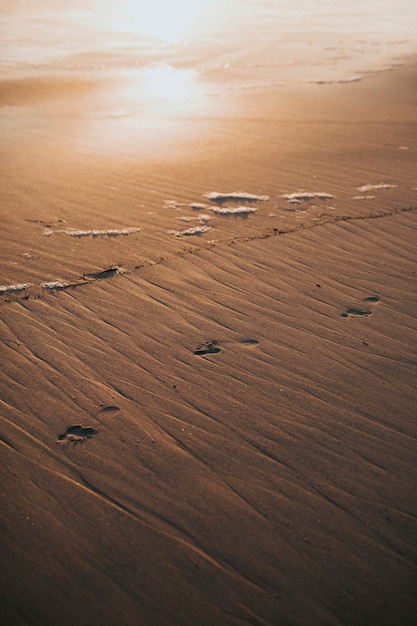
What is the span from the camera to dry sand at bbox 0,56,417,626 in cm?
257

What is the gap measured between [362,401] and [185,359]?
1247mm

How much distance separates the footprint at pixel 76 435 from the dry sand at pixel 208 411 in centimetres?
1

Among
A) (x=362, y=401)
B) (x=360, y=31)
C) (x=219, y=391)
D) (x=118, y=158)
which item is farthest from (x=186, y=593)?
(x=360, y=31)

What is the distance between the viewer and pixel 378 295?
4.79 m

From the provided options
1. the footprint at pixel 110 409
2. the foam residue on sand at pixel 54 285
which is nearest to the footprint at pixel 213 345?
the footprint at pixel 110 409

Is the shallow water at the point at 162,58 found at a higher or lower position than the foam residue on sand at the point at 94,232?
higher

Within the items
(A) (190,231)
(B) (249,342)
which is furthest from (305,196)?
(B) (249,342)

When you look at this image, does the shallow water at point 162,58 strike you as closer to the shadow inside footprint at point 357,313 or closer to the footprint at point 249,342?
the shadow inside footprint at point 357,313

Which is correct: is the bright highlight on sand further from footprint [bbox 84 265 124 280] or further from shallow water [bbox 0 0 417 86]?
footprint [bbox 84 265 124 280]

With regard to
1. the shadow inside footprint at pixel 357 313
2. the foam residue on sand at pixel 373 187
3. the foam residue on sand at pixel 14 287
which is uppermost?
Answer: the foam residue on sand at pixel 14 287

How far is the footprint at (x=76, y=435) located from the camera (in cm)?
330

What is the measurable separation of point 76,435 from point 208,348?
1.22 metres

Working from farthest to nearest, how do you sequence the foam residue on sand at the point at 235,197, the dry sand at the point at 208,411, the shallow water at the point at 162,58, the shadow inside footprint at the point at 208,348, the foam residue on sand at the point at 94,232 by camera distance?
the shallow water at the point at 162,58
the foam residue on sand at the point at 235,197
the foam residue on sand at the point at 94,232
the shadow inside footprint at the point at 208,348
the dry sand at the point at 208,411

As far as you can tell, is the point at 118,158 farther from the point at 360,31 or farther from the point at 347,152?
the point at 360,31
